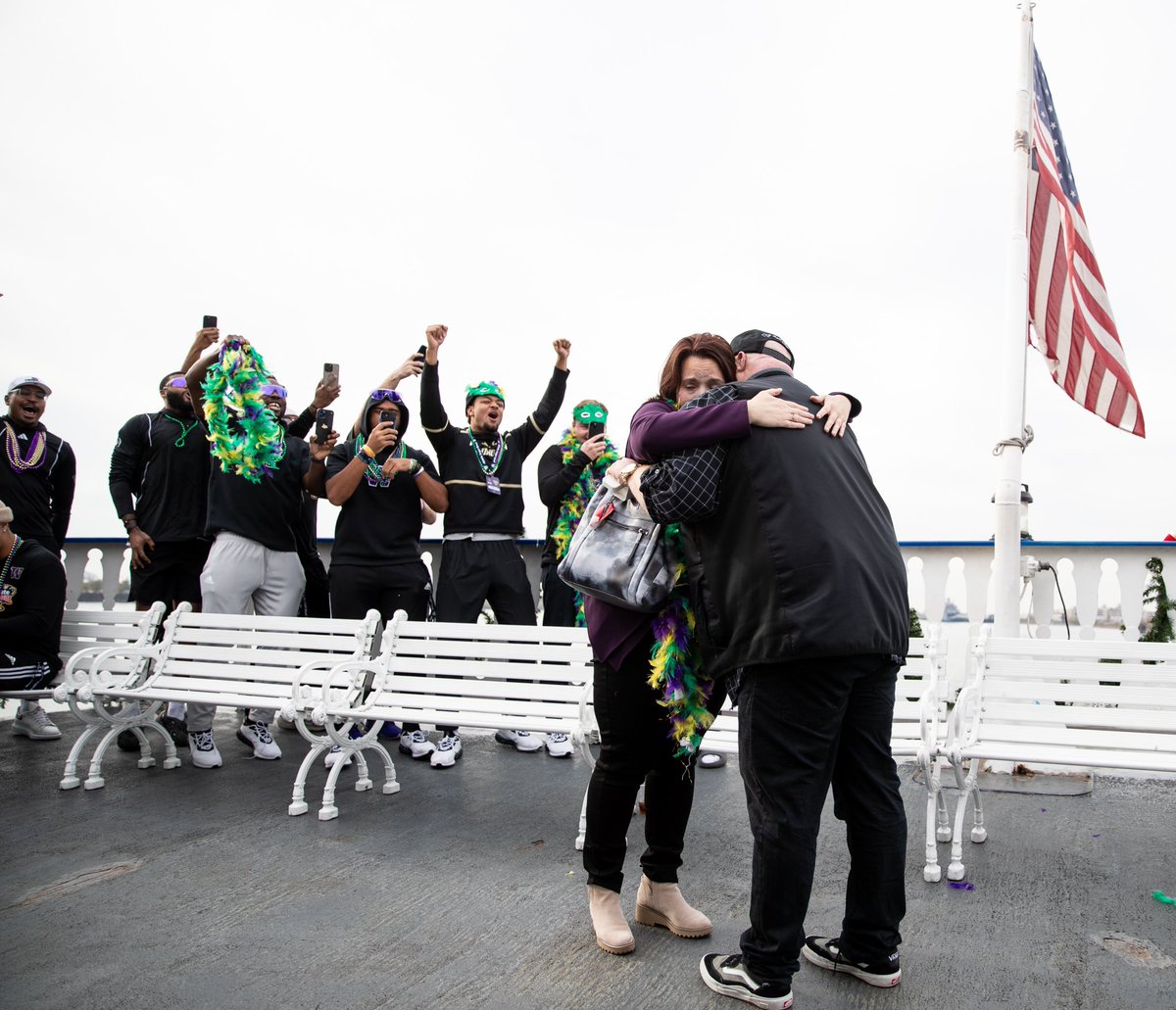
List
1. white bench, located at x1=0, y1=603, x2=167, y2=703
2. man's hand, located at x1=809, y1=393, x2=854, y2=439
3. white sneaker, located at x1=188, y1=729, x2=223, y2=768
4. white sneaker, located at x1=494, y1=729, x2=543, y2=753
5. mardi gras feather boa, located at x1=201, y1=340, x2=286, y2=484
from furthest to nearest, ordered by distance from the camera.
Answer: white sneaker, located at x1=494, y1=729, x2=543, y2=753 < mardi gras feather boa, located at x1=201, y1=340, x2=286, y2=484 < white bench, located at x1=0, y1=603, x2=167, y2=703 < white sneaker, located at x1=188, y1=729, x2=223, y2=768 < man's hand, located at x1=809, y1=393, x2=854, y2=439

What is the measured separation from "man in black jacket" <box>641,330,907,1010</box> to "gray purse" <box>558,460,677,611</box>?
121mm

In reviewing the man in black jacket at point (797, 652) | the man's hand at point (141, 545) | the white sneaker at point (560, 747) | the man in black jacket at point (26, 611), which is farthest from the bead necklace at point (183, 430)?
the man in black jacket at point (797, 652)

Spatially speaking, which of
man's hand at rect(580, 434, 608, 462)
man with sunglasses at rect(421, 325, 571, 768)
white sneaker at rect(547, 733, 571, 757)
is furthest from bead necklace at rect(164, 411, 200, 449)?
white sneaker at rect(547, 733, 571, 757)

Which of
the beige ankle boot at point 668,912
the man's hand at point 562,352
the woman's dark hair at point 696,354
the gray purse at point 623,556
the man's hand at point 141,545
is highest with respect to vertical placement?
the man's hand at point 562,352

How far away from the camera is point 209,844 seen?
3973mm

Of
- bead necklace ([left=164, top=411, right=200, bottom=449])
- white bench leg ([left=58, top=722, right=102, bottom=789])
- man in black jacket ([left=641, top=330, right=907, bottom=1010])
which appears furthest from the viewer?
bead necklace ([left=164, top=411, right=200, bottom=449])

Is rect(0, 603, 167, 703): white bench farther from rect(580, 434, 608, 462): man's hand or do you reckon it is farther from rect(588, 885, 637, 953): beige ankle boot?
rect(588, 885, 637, 953): beige ankle boot

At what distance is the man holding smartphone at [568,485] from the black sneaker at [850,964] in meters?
3.22

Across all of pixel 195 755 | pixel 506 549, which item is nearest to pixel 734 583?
pixel 506 549

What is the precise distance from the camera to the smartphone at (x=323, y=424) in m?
6.23

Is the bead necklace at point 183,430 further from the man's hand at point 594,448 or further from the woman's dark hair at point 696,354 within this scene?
the woman's dark hair at point 696,354

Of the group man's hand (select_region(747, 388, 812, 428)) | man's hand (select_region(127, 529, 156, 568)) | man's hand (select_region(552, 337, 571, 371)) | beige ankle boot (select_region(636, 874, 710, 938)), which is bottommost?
beige ankle boot (select_region(636, 874, 710, 938))

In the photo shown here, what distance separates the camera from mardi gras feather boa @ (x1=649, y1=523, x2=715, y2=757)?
2.81m

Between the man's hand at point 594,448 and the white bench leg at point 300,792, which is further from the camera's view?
the man's hand at point 594,448
